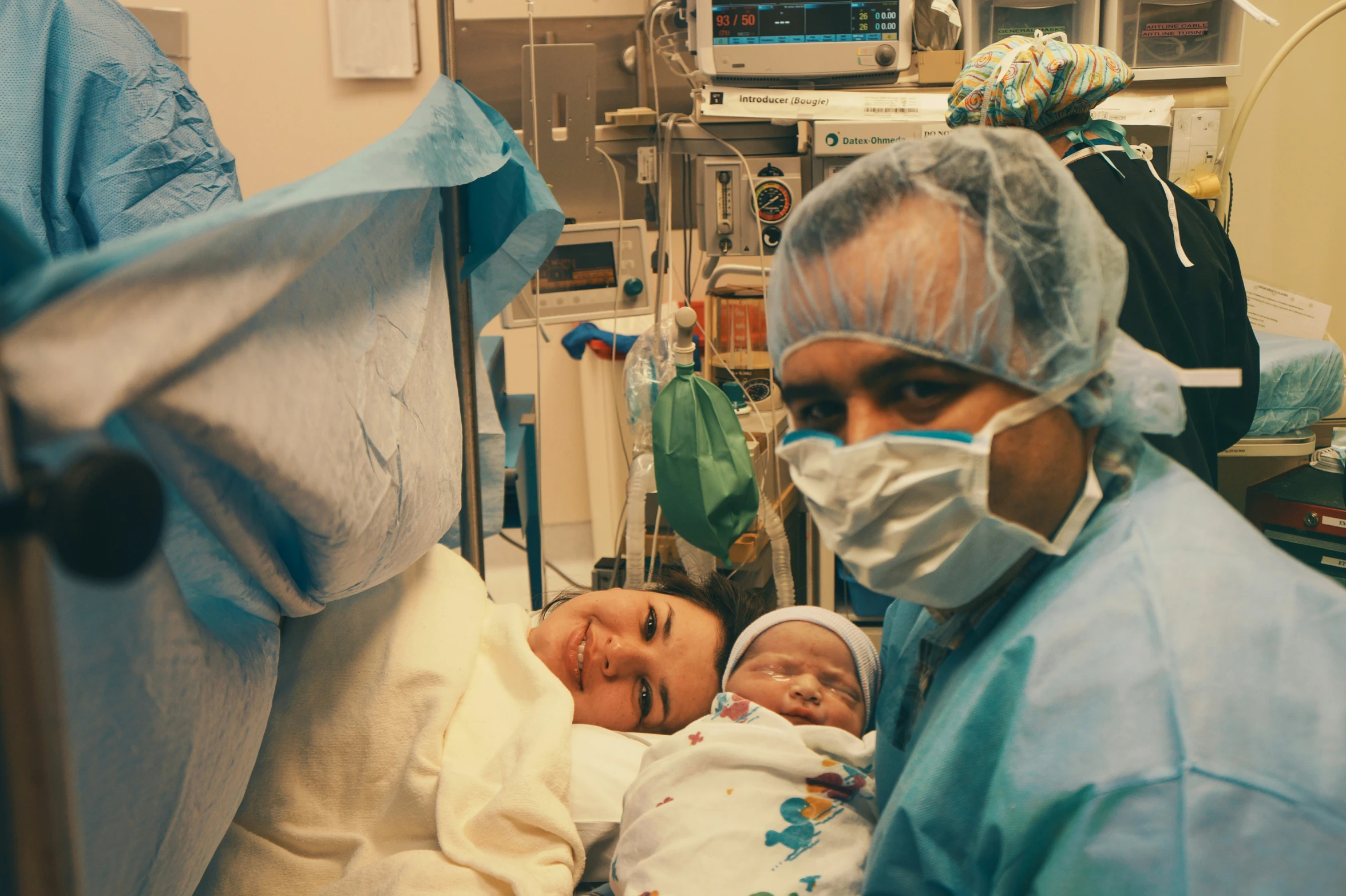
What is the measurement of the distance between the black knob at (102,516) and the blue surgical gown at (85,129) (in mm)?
1313

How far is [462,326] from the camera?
1.56 meters

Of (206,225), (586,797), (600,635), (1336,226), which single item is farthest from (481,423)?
(1336,226)

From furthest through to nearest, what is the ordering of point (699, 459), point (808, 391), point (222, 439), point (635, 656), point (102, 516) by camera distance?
point (699, 459), point (635, 656), point (808, 391), point (222, 439), point (102, 516)

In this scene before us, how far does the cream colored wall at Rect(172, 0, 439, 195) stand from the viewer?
3469 mm

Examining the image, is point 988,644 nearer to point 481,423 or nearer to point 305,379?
point 305,379

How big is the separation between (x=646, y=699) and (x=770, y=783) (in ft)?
1.31

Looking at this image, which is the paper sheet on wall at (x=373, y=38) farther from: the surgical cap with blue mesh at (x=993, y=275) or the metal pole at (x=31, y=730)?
the metal pole at (x=31, y=730)

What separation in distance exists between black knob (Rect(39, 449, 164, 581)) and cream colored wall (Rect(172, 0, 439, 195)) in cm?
343

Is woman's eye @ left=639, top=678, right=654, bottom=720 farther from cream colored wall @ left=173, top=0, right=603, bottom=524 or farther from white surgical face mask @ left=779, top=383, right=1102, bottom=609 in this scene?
cream colored wall @ left=173, top=0, right=603, bottom=524

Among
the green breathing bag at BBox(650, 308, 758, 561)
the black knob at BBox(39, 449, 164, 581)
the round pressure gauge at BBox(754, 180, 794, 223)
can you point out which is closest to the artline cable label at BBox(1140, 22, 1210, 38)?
the round pressure gauge at BBox(754, 180, 794, 223)

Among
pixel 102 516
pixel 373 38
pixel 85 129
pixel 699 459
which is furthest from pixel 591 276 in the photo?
pixel 102 516

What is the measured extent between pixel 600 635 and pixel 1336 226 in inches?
134

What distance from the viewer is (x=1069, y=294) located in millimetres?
811

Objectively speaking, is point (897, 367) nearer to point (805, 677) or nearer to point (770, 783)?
point (770, 783)
